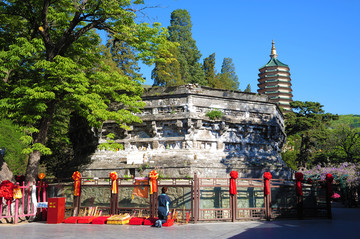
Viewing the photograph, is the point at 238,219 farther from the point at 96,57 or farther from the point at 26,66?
the point at 26,66

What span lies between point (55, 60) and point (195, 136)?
846cm

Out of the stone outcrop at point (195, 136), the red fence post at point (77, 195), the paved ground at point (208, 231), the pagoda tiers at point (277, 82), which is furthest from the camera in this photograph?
the pagoda tiers at point (277, 82)

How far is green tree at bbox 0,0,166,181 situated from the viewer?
13492 millimetres

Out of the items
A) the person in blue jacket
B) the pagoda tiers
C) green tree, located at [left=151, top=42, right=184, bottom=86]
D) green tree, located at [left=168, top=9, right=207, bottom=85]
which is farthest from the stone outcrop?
the pagoda tiers

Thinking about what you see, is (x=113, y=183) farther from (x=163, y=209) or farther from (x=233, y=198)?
(x=233, y=198)

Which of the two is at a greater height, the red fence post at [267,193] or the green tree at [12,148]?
the green tree at [12,148]

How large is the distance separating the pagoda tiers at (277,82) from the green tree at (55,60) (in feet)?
175

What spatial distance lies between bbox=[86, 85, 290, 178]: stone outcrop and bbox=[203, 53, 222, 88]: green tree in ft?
62.5

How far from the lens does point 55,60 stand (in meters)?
14.3

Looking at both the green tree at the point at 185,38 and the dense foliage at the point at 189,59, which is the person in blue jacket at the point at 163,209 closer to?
the dense foliage at the point at 189,59

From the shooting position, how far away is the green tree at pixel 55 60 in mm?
13492

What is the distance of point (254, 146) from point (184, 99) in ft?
17.4

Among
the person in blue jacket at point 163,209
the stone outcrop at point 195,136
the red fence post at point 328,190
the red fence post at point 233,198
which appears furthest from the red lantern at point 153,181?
the red fence post at point 328,190

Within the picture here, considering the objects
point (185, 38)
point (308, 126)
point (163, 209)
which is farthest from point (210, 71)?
point (163, 209)
